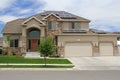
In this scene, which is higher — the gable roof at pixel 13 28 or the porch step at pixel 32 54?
the gable roof at pixel 13 28

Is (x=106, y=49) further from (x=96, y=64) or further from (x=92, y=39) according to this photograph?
(x=96, y=64)

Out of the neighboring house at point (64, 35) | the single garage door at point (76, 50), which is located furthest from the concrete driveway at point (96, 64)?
the neighboring house at point (64, 35)

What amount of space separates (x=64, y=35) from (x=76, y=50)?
3.19 metres

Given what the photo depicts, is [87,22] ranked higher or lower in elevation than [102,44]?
higher

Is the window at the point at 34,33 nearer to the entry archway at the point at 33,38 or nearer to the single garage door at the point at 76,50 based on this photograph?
the entry archway at the point at 33,38

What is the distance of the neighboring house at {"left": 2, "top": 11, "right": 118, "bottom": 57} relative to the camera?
47.3 m

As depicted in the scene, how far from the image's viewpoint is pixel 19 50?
50.6m

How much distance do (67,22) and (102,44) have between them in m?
7.82

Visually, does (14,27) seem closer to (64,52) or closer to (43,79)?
(64,52)

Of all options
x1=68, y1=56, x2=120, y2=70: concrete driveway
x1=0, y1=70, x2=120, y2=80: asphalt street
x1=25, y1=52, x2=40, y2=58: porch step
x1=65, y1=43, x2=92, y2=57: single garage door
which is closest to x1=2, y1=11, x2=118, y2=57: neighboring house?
x1=65, y1=43, x2=92, y2=57: single garage door

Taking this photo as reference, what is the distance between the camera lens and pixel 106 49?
48.2m

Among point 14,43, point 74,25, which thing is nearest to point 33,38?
point 14,43

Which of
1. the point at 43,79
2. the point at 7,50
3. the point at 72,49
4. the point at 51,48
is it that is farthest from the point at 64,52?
the point at 43,79

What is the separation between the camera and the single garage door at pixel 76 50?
47062 millimetres
